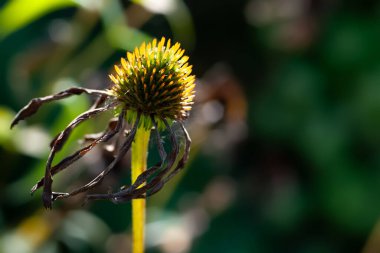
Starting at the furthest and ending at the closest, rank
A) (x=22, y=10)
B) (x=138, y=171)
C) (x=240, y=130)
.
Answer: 1. (x=240, y=130)
2. (x=22, y=10)
3. (x=138, y=171)

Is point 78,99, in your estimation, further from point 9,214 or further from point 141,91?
point 141,91

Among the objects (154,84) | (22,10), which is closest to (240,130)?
(22,10)

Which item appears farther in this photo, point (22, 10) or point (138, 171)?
point (22, 10)

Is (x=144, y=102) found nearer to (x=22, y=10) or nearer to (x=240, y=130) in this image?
(x=22, y=10)

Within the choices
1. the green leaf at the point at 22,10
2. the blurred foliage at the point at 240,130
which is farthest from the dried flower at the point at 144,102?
the blurred foliage at the point at 240,130

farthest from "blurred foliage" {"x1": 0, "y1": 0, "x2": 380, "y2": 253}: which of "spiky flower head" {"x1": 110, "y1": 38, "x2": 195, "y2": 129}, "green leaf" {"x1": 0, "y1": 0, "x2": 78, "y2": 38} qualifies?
"spiky flower head" {"x1": 110, "y1": 38, "x2": 195, "y2": 129}
